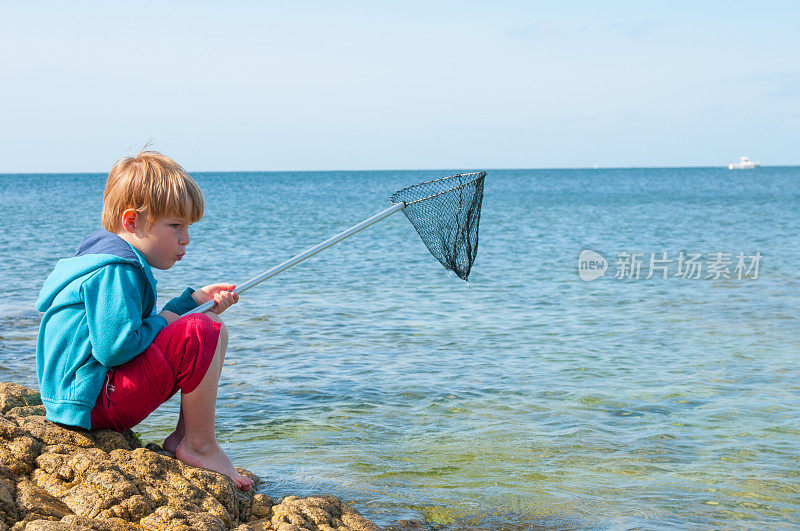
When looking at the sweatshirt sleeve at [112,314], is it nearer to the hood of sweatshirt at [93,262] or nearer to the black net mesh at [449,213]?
the hood of sweatshirt at [93,262]

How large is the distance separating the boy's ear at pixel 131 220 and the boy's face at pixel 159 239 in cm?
1

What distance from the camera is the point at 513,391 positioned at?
668 cm

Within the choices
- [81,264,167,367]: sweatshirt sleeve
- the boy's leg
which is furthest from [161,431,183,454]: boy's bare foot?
[81,264,167,367]: sweatshirt sleeve

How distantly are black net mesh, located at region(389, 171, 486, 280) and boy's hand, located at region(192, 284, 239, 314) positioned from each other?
1410 mm

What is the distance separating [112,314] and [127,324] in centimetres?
8

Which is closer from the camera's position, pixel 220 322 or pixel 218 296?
pixel 220 322

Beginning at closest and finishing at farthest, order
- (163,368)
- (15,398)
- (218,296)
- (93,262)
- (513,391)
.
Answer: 1. (93,262)
2. (163,368)
3. (218,296)
4. (15,398)
5. (513,391)

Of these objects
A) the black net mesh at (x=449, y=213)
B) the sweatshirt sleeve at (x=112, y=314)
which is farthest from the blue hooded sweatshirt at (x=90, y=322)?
the black net mesh at (x=449, y=213)

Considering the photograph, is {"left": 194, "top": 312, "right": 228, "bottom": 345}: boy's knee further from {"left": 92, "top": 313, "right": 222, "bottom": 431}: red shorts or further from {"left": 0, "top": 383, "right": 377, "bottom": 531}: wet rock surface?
{"left": 0, "top": 383, "right": 377, "bottom": 531}: wet rock surface

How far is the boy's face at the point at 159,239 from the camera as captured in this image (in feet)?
10.9

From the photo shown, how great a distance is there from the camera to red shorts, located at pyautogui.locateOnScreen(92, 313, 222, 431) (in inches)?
126

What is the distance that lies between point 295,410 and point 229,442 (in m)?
0.87

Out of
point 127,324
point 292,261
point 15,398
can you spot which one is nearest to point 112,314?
point 127,324

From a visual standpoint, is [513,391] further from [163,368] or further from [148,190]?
[148,190]
